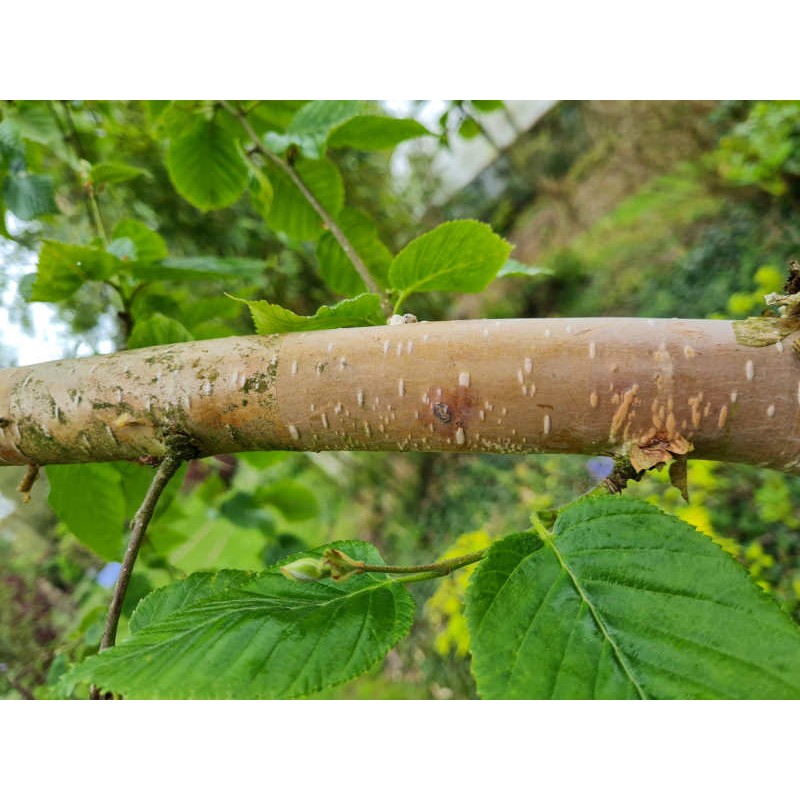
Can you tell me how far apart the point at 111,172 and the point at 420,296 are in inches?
76.5

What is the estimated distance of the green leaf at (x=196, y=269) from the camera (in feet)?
1.93

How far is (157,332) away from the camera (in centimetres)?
52

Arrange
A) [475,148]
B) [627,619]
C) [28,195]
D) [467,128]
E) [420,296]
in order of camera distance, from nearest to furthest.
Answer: [627,619] → [28,195] → [467,128] → [420,296] → [475,148]

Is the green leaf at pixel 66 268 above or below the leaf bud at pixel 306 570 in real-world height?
above

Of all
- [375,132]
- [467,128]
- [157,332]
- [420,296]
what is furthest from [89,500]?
[420,296]

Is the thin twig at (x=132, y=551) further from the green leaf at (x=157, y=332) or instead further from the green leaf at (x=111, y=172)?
the green leaf at (x=111, y=172)

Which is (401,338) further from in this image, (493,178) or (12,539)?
(493,178)

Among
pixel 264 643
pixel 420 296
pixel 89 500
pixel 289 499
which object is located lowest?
pixel 420 296

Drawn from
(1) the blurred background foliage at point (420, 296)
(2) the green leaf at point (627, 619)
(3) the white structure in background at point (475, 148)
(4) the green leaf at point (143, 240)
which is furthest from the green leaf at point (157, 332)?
(3) the white structure in background at point (475, 148)

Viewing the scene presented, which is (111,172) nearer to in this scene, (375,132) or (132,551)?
(375,132)

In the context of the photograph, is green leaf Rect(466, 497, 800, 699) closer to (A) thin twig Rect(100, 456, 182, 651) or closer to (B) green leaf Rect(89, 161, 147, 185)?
(A) thin twig Rect(100, 456, 182, 651)

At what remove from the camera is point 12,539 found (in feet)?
6.32

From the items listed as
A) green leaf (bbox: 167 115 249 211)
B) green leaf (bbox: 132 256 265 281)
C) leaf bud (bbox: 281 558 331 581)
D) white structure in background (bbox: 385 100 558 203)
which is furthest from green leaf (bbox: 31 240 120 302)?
white structure in background (bbox: 385 100 558 203)

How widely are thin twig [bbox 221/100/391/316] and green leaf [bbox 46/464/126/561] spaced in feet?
1.04
